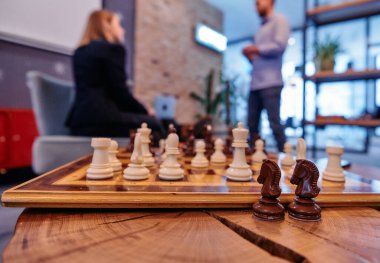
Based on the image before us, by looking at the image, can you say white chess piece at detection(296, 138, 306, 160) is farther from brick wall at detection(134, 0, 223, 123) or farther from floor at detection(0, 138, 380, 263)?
brick wall at detection(134, 0, 223, 123)

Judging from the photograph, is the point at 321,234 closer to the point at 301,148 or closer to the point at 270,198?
the point at 270,198

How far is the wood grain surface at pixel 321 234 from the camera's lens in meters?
0.37

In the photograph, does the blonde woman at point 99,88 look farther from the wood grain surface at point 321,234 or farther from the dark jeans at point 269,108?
the wood grain surface at point 321,234

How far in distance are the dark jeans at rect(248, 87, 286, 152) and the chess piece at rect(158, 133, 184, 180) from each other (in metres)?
1.08

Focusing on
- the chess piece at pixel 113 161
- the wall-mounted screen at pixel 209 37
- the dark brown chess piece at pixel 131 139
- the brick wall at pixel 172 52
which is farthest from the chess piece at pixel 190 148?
the wall-mounted screen at pixel 209 37

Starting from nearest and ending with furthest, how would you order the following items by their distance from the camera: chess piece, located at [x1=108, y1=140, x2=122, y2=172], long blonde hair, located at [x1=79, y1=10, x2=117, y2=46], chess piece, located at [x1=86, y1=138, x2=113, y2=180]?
chess piece, located at [x1=86, y1=138, x2=113, y2=180] < chess piece, located at [x1=108, y1=140, x2=122, y2=172] < long blonde hair, located at [x1=79, y1=10, x2=117, y2=46]

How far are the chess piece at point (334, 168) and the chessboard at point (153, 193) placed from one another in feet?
0.16

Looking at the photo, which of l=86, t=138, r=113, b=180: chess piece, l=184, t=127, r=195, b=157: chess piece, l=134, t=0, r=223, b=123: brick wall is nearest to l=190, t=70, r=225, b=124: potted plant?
l=134, t=0, r=223, b=123: brick wall

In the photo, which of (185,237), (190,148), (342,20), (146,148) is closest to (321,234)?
(185,237)

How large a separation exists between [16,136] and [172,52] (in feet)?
9.74

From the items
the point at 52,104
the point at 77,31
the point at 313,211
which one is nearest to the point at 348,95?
the point at 77,31

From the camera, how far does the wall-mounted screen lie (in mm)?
5206

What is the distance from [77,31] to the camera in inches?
130

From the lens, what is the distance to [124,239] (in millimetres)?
400
